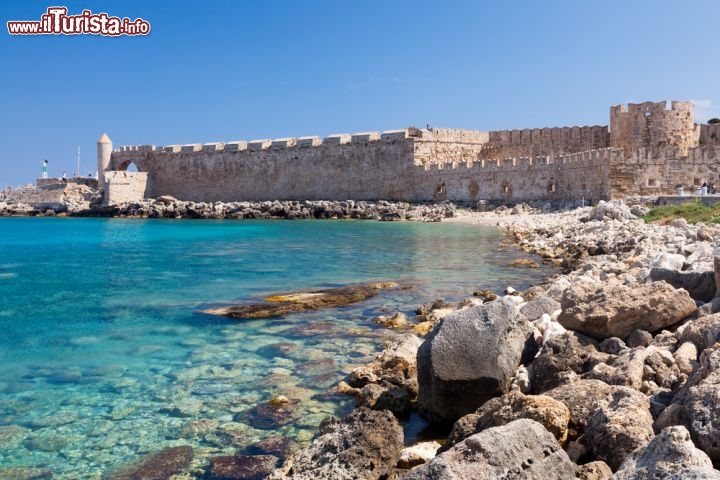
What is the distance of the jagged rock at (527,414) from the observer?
3.48 m

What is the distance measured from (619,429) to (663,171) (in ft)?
72.0

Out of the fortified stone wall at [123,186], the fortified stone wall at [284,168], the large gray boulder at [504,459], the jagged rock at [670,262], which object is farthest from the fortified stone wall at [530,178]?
the large gray boulder at [504,459]

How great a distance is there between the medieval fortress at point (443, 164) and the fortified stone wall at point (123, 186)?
7cm

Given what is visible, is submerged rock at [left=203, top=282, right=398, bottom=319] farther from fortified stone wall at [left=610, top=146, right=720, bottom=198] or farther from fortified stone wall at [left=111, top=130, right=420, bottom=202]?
fortified stone wall at [left=111, top=130, right=420, bottom=202]

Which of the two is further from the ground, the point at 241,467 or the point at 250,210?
the point at 250,210

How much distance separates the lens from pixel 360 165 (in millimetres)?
36406

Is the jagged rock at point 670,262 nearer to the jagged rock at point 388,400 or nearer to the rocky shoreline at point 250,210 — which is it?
the jagged rock at point 388,400

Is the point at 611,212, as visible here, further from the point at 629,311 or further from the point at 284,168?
the point at 284,168

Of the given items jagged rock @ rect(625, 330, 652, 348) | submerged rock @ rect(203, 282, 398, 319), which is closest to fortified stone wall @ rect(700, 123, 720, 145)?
submerged rock @ rect(203, 282, 398, 319)

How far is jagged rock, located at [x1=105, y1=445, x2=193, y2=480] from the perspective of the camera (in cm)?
406

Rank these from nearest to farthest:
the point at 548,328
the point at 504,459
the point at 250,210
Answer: the point at 504,459, the point at 548,328, the point at 250,210

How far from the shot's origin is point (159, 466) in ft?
13.7

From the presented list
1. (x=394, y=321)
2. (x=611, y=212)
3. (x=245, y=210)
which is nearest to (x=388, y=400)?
(x=394, y=321)

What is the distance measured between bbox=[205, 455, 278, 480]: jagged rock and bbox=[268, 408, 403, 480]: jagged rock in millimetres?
246
